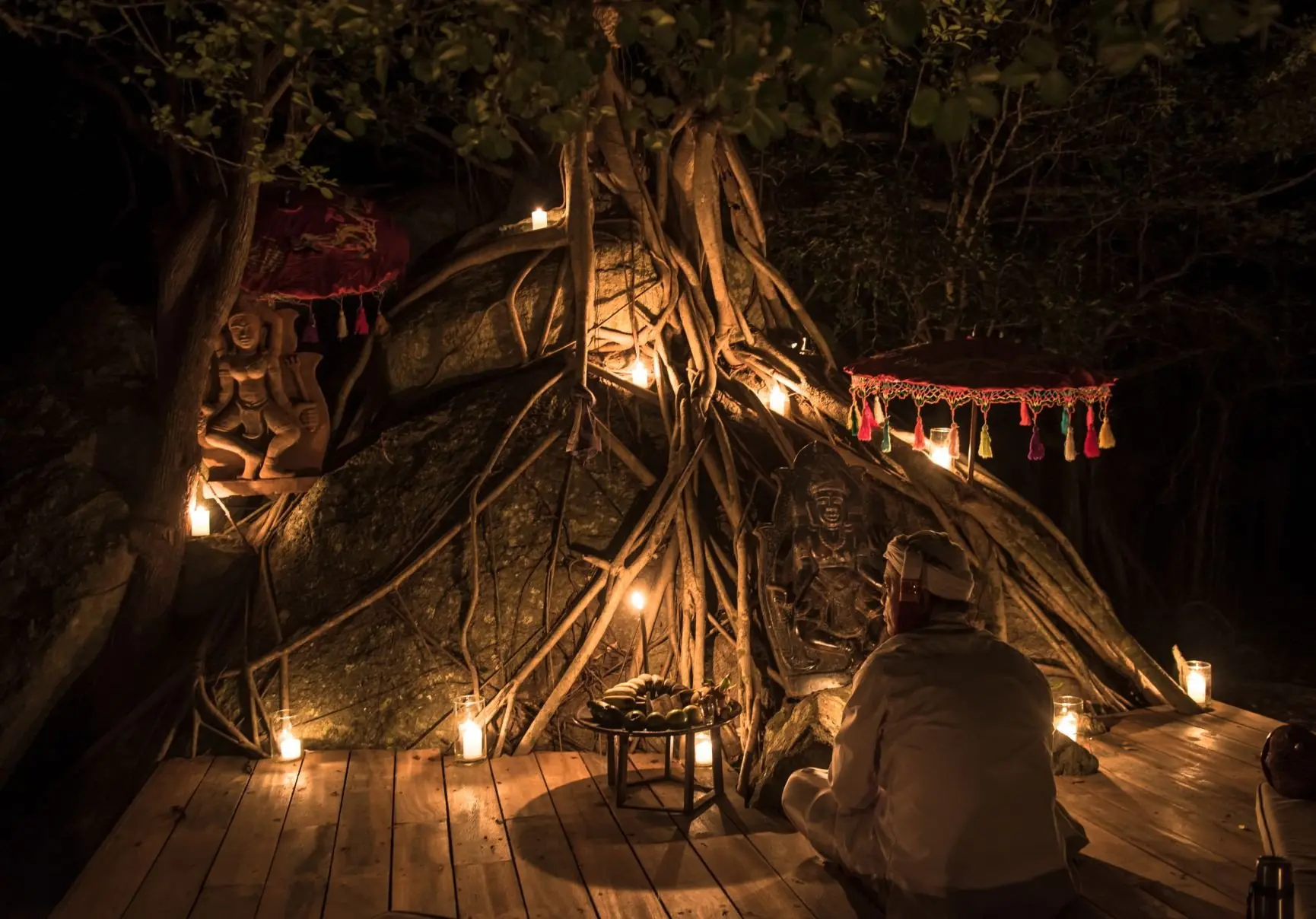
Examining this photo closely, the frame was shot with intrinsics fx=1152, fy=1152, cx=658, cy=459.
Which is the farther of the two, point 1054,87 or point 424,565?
point 424,565

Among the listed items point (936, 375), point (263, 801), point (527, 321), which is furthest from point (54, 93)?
point (936, 375)

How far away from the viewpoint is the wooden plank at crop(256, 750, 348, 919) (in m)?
3.84

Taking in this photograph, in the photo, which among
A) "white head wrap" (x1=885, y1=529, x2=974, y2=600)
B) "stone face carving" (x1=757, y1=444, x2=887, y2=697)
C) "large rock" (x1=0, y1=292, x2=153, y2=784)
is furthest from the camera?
"large rock" (x1=0, y1=292, x2=153, y2=784)

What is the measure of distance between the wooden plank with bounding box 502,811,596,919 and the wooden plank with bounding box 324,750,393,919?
404mm

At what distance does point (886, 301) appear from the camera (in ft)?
24.2

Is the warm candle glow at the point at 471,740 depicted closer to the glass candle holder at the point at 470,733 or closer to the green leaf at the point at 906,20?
the glass candle holder at the point at 470,733

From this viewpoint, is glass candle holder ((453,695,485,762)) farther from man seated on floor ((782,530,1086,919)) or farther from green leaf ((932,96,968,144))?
green leaf ((932,96,968,144))

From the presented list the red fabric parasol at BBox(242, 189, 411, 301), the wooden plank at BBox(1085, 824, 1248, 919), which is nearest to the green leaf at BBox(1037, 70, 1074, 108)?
the wooden plank at BBox(1085, 824, 1248, 919)

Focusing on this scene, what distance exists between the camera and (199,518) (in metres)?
6.18

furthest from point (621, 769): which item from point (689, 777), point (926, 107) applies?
point (926, 107)

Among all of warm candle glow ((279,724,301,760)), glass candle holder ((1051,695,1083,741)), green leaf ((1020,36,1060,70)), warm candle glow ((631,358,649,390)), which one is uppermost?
green leaf ((1020,36,1060,70))

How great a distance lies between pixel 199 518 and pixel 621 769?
2.89 metres

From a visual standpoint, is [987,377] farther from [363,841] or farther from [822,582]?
[363,841]

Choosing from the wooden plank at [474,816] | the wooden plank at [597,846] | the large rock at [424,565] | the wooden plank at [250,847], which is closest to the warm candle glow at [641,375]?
the large rock at [424,565]
